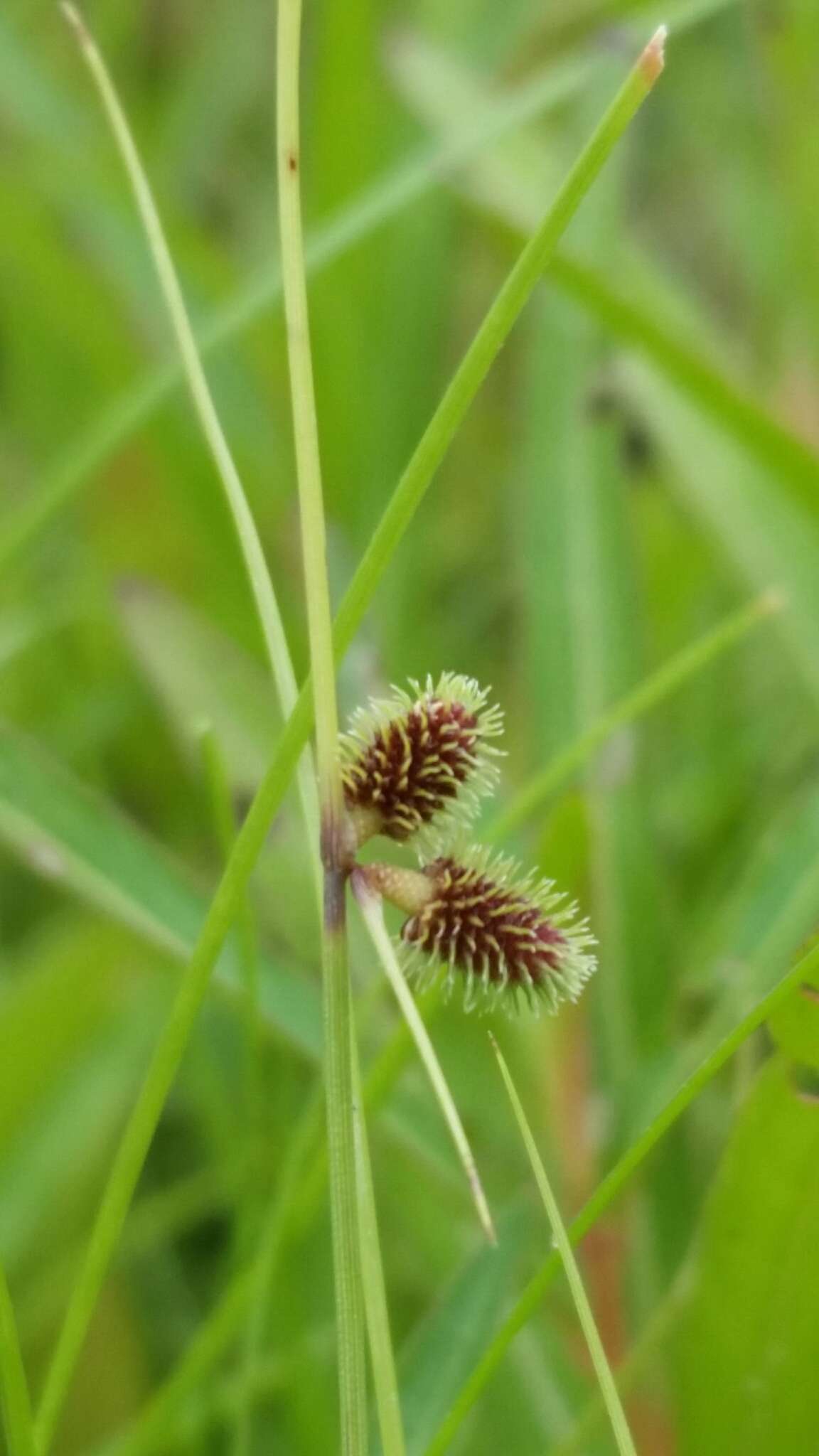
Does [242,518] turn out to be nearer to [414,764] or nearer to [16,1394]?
[414,764]

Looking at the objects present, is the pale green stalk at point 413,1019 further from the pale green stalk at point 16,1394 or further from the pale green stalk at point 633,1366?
the pale green stalk at point 633,1366

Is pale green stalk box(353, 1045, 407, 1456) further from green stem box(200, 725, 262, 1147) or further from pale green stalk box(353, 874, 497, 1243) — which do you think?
green stem box(200, 725, 262, 1147)

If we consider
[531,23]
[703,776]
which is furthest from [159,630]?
[531,23]

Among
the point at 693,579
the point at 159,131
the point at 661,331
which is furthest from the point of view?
the point at 159,131

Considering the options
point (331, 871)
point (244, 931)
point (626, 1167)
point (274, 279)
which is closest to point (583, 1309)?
point (626, 1167)

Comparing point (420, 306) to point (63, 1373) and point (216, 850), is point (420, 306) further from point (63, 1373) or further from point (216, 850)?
point (63, 1373)

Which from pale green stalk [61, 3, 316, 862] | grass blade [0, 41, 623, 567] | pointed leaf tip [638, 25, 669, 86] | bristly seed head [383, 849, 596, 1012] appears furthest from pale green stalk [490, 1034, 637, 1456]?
grass blade [0, 41, 623, 567]

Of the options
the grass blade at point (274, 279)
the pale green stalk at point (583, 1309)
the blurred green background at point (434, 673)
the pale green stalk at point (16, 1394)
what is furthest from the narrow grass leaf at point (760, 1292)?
the grass blade at point (274, 279)
